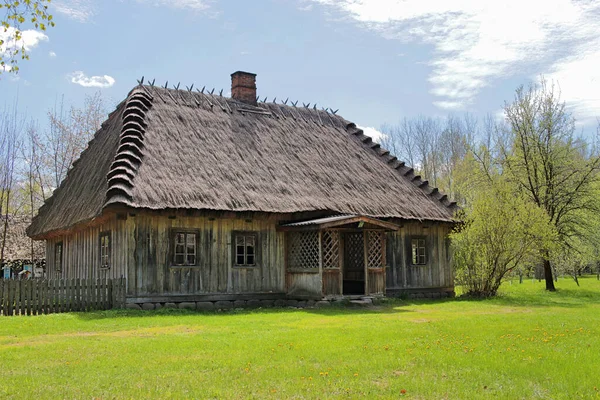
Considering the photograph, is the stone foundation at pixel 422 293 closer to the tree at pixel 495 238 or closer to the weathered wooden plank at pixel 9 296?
the tree at pixel 495 238

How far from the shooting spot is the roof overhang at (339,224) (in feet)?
61.1

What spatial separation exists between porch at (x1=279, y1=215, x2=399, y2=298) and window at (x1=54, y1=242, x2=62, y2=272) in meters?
10.5

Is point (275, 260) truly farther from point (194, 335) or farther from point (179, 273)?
point (194, 335)

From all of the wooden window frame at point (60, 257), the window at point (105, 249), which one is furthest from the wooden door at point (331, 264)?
the wooden window frame at point (60, 257)

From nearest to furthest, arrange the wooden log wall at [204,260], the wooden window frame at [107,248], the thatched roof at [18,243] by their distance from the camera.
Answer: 1. the wooden log wall at [204,260]
2. the wooden window frame at [107,248]
3. the thatched roof at [18,243]

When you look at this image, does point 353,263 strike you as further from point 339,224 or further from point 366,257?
point 339,224

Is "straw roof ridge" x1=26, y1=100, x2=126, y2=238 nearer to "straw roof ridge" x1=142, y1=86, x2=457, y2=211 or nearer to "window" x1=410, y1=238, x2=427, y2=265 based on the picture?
"straw roof ridge" x1=142, y1=86, x2=457, y2=211

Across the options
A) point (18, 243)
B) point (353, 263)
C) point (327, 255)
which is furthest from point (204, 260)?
point (18, 243)

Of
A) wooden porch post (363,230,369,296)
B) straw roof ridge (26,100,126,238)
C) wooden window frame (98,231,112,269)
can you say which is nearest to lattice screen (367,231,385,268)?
wooden porch post (363,230,369,296)

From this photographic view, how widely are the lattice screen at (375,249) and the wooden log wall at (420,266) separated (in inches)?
94.0

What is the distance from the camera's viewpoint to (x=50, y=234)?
24594 millimetres

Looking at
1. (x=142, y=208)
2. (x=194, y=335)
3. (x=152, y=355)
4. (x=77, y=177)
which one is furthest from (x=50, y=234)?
(x=152, y=355)

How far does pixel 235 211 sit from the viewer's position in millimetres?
18625

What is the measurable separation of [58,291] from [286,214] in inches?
292
